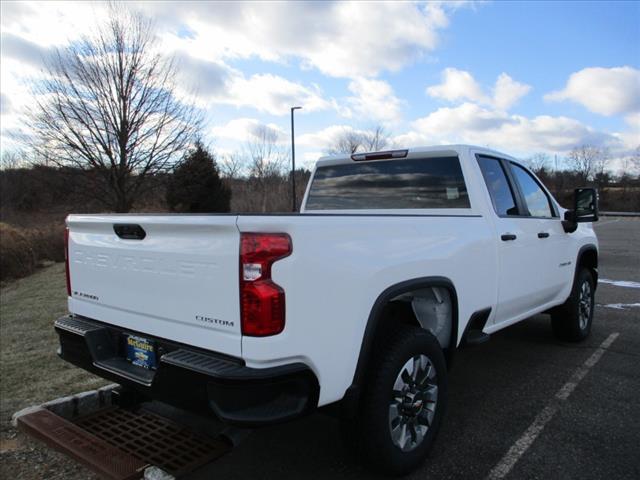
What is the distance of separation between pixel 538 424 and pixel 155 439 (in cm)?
263

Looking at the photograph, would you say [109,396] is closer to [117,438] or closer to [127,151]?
[117,438]

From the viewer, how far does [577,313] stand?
17.1 feet

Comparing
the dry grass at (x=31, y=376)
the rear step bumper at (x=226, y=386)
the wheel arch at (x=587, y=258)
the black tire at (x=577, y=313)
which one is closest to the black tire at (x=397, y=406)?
the rear step bumper at (x=226, y=386)

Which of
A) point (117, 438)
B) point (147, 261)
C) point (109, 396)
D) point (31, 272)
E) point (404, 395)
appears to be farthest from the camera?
point (31, 272)

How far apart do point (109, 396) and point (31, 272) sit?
38.1ft

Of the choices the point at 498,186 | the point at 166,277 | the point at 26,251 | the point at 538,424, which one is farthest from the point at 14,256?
the point at 538,424

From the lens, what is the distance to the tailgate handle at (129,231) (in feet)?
8.70

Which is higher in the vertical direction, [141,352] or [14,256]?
[141,352]

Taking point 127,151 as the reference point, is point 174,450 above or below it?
below

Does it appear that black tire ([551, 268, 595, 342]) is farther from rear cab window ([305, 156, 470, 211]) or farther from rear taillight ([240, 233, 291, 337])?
rear taillight ([240, 233, 291, 337])

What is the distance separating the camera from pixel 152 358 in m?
2.60

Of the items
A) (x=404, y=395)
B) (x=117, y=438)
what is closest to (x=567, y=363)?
(x=404, y=395)

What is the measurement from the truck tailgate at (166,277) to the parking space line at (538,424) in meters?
1.82

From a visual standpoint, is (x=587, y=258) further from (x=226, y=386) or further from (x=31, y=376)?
(x=31, y=376)
